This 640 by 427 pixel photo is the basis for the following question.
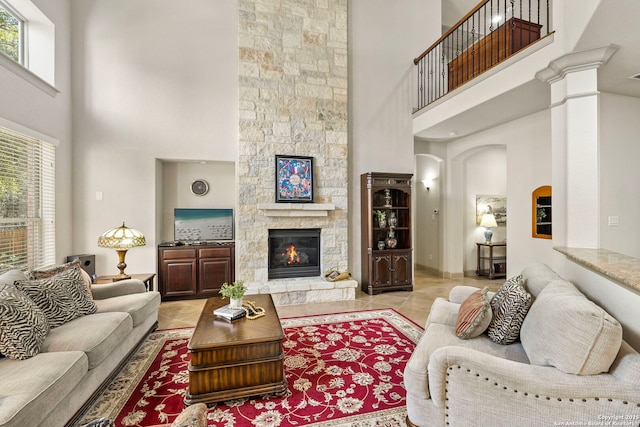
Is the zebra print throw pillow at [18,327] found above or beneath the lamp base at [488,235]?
beneath

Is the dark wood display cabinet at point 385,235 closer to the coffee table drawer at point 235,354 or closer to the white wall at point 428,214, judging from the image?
the white wall at point 428,214

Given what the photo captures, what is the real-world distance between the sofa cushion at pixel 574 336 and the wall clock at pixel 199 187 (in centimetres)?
476

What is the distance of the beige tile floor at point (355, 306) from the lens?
A: 12.5ft

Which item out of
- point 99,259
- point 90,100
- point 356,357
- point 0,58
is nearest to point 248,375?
point 356,357

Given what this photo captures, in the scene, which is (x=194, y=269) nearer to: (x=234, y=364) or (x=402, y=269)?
(x=234, y=364)

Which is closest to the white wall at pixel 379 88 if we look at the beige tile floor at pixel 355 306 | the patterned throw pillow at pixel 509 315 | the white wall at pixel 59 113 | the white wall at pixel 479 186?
the beige tile floor at pixel 355 306

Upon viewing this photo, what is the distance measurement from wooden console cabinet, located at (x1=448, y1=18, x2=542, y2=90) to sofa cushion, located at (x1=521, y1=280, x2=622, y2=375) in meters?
3.25

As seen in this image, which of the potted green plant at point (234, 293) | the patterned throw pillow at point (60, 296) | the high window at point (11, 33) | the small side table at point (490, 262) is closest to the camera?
the patterned throw pillow at point (60, 296)

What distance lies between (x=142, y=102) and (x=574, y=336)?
547 centimetres

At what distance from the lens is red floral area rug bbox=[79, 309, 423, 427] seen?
1938 mm

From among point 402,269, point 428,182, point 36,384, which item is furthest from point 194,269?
point 428,182

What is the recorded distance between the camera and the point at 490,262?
19.0ft

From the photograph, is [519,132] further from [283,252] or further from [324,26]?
[283,252]

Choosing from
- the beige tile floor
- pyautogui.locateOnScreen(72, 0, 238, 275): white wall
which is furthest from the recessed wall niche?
the beige tile floor
